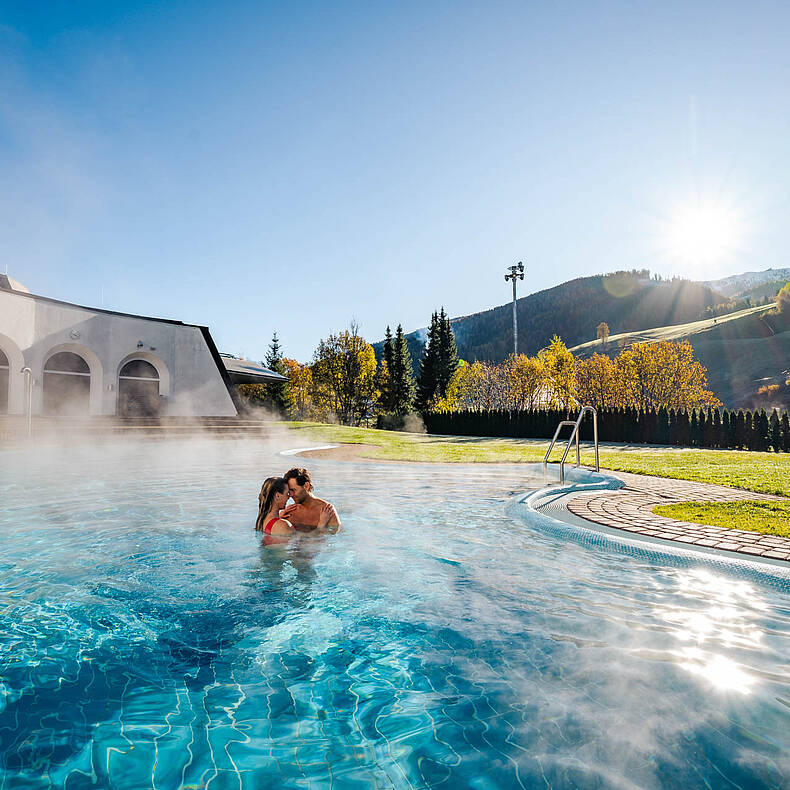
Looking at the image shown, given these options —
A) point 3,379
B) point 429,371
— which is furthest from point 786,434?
point 429,371

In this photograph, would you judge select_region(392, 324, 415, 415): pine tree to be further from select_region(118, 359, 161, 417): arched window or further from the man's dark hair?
the man's dark hair

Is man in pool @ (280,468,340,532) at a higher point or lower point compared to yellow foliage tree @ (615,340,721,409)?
lower

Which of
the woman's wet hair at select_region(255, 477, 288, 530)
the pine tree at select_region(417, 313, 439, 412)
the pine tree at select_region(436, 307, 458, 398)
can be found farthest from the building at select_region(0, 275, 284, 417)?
the pine tree at select_region(436, 307, 458, 398)

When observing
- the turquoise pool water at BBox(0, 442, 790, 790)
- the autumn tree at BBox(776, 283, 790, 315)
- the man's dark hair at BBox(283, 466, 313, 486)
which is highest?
the autumn tree at BBox(776, 283, 790, 315)

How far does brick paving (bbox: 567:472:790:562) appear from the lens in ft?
13.8

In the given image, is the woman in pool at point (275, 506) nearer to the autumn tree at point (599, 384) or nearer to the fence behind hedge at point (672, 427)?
the fence behind hedge at point (672, 427)

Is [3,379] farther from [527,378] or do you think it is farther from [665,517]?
[527,378]

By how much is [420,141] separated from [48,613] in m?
13.8

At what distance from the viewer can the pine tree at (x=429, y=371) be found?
46.0m

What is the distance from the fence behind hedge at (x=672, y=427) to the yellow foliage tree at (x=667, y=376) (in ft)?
28.1

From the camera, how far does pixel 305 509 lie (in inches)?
211

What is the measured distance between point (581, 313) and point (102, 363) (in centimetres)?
11794

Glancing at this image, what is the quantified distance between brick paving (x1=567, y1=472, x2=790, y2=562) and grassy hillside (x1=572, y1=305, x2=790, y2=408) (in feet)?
215

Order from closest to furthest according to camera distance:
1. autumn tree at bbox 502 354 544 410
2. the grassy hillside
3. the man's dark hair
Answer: the man's dark hair, autumn tree at bbox 502 354 544 410, the grassy hillside
